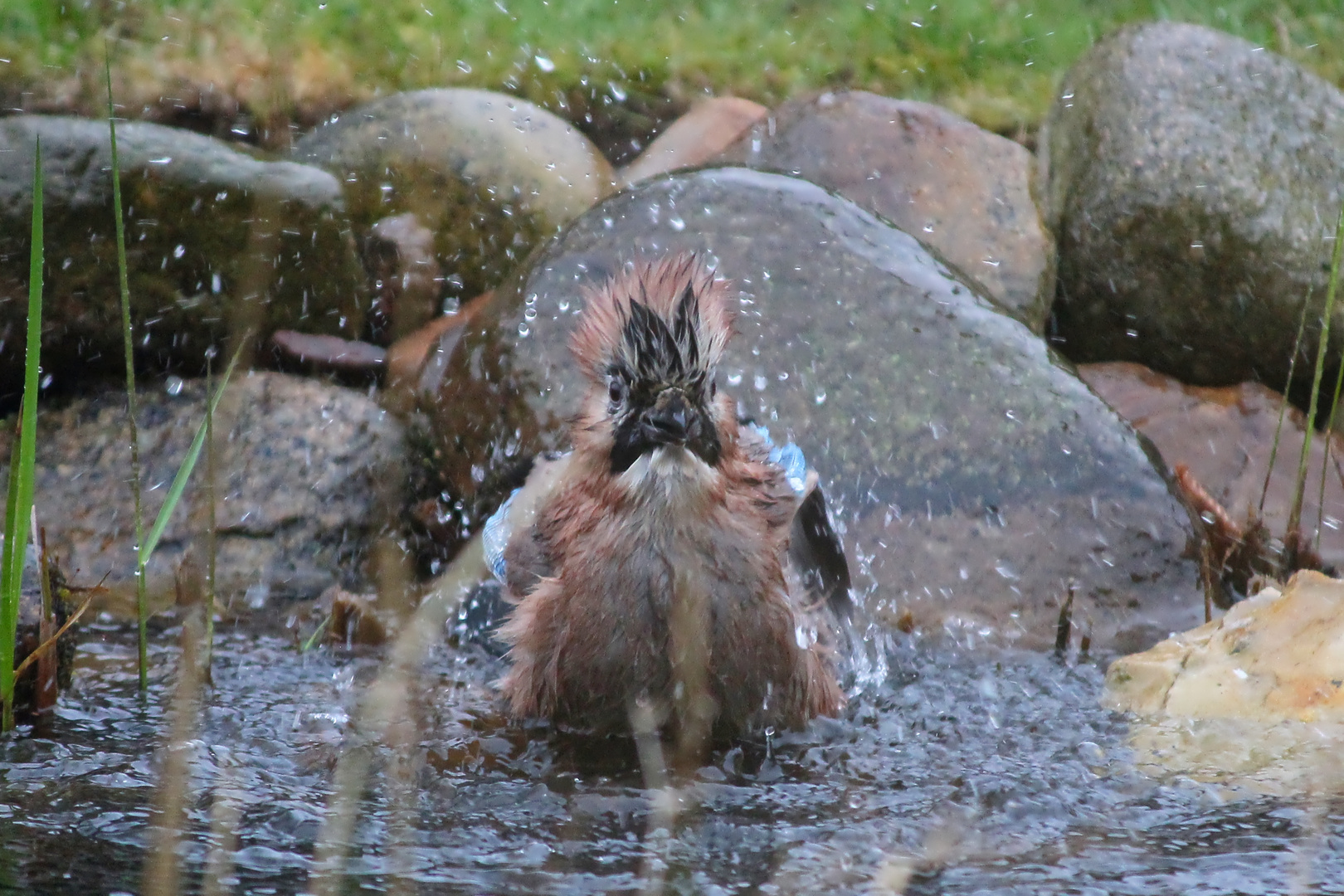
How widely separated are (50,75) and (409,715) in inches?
208

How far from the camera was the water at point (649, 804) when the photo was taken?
11.8 ft

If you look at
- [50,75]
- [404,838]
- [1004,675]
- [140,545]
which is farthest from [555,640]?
[50,75]

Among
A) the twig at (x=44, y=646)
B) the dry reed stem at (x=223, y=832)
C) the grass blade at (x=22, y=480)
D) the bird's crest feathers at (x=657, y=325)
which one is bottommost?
the dry reed stem at (x=223, y=832)

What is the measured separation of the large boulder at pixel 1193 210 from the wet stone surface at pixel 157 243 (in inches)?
145

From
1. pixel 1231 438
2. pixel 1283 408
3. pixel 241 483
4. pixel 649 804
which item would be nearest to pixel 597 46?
pixel 241 483

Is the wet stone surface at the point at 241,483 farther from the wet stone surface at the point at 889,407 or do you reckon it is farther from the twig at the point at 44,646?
the twig at the point at 44,646

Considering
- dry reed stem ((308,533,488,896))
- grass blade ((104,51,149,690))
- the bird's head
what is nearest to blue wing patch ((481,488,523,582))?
dry reed stem ((308,533,488,896))

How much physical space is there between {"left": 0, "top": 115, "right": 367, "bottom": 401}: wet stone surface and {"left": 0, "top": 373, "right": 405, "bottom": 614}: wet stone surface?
25 cm

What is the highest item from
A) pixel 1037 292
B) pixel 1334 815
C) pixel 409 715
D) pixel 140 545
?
pixel 1037 292

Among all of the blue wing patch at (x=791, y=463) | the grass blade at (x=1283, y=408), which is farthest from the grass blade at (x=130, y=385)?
the grass blade at (x=1283, y=408)

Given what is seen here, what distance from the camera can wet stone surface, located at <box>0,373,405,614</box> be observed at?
6137 mm

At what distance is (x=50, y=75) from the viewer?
8.38 metres

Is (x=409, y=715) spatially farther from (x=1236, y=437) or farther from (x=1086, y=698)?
(x=1236, y=437)

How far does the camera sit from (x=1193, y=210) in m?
7.34
